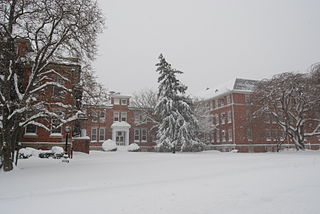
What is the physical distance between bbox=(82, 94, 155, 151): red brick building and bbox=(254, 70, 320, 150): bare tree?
21664 mm

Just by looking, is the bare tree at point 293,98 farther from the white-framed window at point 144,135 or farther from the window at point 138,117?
the white-framed window at point 144,135

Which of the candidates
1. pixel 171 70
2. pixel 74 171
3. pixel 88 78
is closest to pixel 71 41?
pixel 88 78

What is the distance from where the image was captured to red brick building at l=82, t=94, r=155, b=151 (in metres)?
42.6

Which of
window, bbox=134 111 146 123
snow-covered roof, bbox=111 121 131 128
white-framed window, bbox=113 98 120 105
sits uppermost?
white-framed window, bbox=113 98 120 105

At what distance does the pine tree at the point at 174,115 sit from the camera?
27.8 metres

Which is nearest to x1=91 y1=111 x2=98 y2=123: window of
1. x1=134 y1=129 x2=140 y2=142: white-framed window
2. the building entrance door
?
the building entrance door

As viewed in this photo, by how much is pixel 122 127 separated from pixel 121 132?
165 centimetres

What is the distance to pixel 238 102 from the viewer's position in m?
42.8

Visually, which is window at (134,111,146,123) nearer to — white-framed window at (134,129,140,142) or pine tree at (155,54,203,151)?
white-framed window at (134,129,140,142)

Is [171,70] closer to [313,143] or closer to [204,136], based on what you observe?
[204,136]

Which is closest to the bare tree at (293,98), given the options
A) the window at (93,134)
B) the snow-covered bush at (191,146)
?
the snow-covered bush at (191,146)

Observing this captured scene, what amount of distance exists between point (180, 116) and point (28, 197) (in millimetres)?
21902

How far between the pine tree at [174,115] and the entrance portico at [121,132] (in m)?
14.2

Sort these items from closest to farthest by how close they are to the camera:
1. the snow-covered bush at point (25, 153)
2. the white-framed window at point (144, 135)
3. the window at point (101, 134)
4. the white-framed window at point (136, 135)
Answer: the snow-covered bush at point (25, 153), the window at point (101, 134), the white-framed window at point (136, 135), the white-framed window at point (144, 135)
